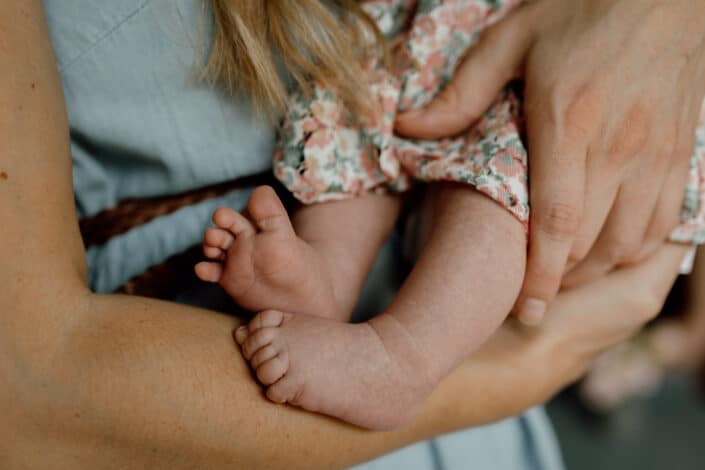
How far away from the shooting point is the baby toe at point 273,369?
58cm

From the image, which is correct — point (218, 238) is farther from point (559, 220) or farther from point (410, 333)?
point (559, 220)

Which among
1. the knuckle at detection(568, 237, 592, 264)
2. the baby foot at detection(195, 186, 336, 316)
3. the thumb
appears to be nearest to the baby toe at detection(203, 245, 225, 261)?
the baby foot at detection(195, 186, 336, 316)

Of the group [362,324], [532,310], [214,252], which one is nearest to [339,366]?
[362,324]

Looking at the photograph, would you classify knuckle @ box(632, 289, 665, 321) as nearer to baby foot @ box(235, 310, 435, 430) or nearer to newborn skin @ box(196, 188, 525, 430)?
newborn skin @ box(196, 188, 525, 430)

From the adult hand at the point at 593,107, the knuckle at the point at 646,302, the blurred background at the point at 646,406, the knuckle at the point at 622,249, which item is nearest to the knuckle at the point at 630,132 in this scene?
the adult hand at the point at 593,107

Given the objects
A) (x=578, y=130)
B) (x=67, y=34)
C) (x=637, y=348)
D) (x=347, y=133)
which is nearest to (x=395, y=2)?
(x=347, y=133)

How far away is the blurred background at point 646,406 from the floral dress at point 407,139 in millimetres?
1097

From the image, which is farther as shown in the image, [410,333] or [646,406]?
[646,406]

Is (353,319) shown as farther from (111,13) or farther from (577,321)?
(111,13)

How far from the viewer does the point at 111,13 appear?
25.5 inches

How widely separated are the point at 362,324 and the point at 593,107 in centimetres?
34

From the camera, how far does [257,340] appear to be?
1.96 ft

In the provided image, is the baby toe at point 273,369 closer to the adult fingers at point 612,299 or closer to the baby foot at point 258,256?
the baby foot at point 258,256

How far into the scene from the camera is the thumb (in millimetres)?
755
